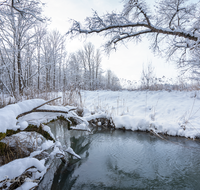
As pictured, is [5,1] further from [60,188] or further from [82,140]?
[60,188]

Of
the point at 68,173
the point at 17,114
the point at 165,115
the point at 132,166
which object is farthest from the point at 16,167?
the point at 165,115

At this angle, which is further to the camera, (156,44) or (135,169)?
(156,44)

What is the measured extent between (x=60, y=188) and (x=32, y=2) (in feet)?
16.3

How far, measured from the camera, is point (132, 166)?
2148mm

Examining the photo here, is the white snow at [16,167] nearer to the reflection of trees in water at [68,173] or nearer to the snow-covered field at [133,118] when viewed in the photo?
the snow-covered field at [133,118]

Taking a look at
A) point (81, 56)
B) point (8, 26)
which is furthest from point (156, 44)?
point (81, 56)

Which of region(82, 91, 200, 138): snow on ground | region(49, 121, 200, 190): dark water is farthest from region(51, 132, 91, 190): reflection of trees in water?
region(82, 91, 200, 138): snow on ground

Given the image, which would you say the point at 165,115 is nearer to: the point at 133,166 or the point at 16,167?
the point at 133,166

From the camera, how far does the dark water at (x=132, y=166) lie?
5.74 ft

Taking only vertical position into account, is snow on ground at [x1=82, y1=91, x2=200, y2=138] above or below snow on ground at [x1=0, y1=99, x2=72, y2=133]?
below

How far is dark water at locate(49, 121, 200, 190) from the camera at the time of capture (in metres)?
1.75

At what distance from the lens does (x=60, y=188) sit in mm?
1654

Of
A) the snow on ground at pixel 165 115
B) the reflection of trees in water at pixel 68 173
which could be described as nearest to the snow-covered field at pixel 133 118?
the snow on ground at pixel 165 115

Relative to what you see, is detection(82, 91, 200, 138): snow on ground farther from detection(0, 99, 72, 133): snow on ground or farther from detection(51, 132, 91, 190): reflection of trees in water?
detection(0, 99, 72, 133): snow on ground
